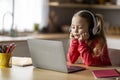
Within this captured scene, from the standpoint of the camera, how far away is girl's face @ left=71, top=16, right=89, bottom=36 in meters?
2.20

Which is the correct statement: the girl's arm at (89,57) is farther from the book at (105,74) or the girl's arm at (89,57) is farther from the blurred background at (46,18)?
the blurred background at (46,18)

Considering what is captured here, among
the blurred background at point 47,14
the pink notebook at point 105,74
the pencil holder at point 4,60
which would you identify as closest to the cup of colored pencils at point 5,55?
the pencil holder at point 4,60

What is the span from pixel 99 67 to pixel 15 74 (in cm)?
64

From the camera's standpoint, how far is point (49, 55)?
6.17 feet

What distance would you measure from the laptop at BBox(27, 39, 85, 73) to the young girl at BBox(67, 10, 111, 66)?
0.72 feet

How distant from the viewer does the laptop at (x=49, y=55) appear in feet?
5.95

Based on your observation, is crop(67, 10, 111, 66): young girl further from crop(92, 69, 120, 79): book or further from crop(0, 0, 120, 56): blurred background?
crop(0, 0, 120, 56): blurred background

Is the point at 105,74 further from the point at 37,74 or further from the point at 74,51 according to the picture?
the point at 74,51

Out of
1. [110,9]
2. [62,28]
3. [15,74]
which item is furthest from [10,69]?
[110,9]

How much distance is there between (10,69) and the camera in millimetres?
1939

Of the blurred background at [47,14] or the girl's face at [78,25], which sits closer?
the girl's face at [78,25]

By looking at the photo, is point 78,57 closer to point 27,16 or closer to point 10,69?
point 10,69

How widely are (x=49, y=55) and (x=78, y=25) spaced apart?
436 mm

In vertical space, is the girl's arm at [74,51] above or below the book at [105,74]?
above
